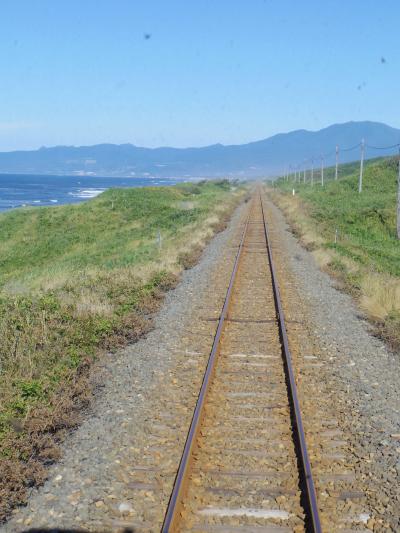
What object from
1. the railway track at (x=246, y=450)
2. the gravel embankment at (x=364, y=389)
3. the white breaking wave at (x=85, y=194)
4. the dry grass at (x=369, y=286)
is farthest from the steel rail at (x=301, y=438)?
the white breaking wave at (x=85, y=194)

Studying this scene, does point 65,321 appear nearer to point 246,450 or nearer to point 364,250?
point 246,450

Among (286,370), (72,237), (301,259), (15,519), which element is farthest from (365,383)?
(72,237)

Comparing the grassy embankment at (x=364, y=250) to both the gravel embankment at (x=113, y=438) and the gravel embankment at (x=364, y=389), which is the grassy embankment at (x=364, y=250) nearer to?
the gravel embankment at (x=364, y=389)

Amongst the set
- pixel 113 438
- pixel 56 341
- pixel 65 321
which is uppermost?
pixel 65 321

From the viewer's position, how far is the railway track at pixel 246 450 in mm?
5363

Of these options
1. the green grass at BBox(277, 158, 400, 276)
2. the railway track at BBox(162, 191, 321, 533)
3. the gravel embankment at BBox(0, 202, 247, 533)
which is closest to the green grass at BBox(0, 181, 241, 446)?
the gravel embankment at BBox(0, 202, 247, 533)

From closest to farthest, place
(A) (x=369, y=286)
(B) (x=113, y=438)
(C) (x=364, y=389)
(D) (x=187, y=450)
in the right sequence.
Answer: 1. (D) (x=187, y=450)
2. (B) (x=113, y=438)
3. (C) (x=364, y=389)
4. (A) (x=369, y=286)

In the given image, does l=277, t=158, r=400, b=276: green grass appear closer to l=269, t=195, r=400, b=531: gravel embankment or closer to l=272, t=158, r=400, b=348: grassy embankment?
l=272, t=158, r=400, b=348: grassy embankment

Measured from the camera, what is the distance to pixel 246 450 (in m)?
6.65

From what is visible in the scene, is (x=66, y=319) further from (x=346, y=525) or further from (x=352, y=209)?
(x=352, y=209)

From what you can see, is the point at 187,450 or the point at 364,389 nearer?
the point at 187,450

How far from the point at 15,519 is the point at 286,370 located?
5.15 metres

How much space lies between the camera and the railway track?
536 cm

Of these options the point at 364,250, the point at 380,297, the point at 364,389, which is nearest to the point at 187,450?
the point at 364,389
